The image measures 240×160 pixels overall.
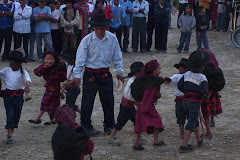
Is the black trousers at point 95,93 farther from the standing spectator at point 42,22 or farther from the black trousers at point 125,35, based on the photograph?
the black trousers at point 125,35

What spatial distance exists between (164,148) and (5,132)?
110 inches

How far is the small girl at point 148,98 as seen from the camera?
6.88 metres

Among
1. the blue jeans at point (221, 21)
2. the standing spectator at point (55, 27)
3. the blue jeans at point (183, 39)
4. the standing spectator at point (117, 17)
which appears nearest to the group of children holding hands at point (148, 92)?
the standing spectator at point (55, 27)

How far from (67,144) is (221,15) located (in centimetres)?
1560

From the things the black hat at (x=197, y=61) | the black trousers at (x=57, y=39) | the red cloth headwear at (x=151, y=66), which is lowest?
the black trousers at (x=57, y=39)

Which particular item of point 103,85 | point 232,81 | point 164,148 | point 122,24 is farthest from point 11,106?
point 122,24

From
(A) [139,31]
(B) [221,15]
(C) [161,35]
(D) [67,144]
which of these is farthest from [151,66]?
(B) [221,15]

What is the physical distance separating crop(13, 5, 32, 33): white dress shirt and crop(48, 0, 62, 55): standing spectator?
27.4 inches

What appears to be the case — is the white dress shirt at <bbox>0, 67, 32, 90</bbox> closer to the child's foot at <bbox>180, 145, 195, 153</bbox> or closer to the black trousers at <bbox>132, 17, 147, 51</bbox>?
the child's foot at <bbox>180, 145, 195, 153</bbox>

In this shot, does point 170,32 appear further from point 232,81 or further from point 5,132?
point 5,132

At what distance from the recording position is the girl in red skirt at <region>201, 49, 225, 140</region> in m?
7.09

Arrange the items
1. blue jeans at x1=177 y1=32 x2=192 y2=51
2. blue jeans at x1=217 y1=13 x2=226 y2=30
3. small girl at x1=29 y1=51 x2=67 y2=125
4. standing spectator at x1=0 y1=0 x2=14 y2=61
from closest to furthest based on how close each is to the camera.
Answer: small girl at x1=29 y1=51 x2=67 y2=125
standing spectator at x1=0 y1=0 x2=14 y2=61
blue jeans at x1=177 y1=32 x2=192 y2=51
blue jeans at x1=217 y1=13 x2=226 y2=30

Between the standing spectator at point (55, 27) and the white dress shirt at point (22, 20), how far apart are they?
0.70 metres

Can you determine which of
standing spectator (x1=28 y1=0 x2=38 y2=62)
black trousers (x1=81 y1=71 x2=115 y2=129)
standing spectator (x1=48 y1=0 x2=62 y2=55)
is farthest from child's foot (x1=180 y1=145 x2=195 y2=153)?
standing spectator (x1=28 y1=0 x2=38 y2=62)
